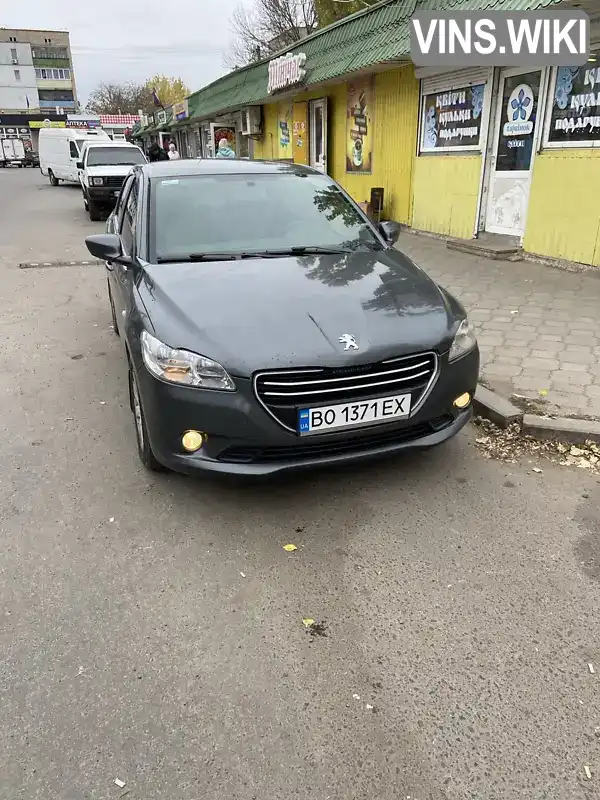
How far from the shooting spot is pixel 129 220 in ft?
15.4

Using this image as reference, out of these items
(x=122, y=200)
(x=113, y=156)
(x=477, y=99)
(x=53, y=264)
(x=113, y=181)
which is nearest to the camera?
(x=122, y=200)

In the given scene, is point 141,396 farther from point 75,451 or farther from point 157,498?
point 75,451

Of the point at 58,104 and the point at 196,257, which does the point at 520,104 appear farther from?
the point at 58,104

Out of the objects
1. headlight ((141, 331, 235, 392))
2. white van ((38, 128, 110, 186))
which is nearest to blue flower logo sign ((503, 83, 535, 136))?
headlight ((141, 331, 235, 392))

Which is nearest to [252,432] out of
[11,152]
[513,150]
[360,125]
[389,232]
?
[389,232]

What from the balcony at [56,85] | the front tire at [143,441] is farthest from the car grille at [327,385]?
the balcony at [56,85]

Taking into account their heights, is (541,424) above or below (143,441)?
below

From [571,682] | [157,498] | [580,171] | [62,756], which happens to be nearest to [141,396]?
[157,498]

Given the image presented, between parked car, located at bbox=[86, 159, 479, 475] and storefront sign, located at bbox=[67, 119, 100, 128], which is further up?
storefront sign, located at bbox=[67, 119, 100, 128]

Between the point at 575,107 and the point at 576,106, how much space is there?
2 cm

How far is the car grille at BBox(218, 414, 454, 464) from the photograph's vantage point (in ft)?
9.81

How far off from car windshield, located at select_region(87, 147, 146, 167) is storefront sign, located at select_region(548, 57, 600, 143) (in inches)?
504

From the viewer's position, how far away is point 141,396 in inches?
129

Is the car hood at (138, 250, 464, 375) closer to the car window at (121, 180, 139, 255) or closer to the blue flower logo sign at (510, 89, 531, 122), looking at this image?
the car window at (121, 180, 139, 255)
